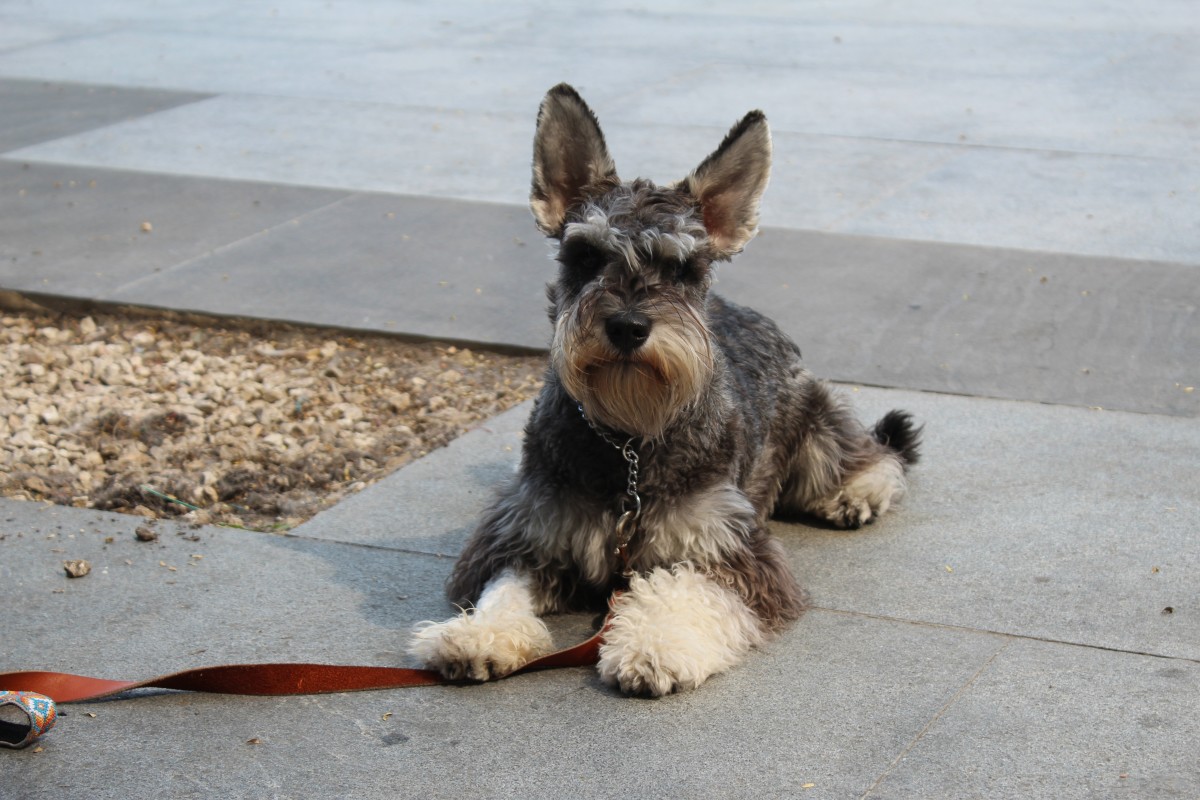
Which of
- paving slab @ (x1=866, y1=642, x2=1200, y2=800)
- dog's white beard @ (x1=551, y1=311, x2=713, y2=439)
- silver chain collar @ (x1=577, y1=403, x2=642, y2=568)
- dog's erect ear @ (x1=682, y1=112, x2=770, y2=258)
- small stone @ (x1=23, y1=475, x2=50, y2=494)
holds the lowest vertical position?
small stone @ (x1=23, y1=475, x2=50, y2=494)

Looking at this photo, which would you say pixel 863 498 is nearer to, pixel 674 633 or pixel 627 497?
pixel 627 497

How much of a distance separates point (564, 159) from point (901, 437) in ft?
7.30

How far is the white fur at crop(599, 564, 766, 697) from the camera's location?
4375 mm

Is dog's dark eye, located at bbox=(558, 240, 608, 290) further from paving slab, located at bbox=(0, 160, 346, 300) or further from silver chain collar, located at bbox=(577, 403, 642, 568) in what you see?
paving slab, located at bbox=(0, 160, 346, 300)

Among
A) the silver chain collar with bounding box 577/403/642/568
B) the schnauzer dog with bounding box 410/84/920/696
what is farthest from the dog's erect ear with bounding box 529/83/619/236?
the silver chain collar with bounding box 577/403/642/568

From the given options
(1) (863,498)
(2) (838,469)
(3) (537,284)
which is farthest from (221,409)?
(1) (863,498)

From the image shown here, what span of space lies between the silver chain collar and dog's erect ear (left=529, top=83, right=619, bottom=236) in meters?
0.70

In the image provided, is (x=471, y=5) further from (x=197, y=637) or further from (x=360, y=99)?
(x=197, y=637)

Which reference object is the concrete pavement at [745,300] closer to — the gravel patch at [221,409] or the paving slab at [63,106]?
the paving slab at [63,106]

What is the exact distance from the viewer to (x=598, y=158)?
4.73 m

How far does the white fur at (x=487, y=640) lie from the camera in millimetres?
4434

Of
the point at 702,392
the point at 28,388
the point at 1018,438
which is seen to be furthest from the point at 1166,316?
the point at 28,388

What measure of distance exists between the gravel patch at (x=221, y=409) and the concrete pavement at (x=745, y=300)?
0.80 ft

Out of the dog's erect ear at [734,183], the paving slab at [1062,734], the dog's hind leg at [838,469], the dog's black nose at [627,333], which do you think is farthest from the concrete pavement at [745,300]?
the dog's erect ear at [734,183]
